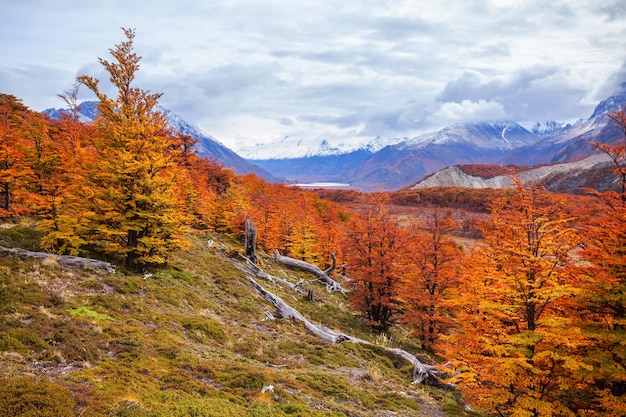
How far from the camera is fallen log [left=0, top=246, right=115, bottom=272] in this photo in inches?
625

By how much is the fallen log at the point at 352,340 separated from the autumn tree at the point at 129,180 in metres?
7.68

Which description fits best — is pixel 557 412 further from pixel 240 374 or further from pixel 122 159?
pixel 122 159

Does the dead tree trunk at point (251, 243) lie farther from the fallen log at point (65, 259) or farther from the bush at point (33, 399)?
the bush at point (33, 399)

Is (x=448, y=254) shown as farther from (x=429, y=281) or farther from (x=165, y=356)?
(x=165, y=356)

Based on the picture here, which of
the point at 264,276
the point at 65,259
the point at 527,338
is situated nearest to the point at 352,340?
the point at 527,338

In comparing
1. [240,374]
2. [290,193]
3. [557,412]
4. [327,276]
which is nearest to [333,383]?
[240,374]

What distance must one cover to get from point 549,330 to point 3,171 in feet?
96.4

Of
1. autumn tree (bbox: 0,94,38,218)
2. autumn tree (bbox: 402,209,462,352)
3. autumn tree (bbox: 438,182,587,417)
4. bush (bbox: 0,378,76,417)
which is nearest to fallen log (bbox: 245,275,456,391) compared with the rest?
autumn tree (bbox: 438,182,587,417)

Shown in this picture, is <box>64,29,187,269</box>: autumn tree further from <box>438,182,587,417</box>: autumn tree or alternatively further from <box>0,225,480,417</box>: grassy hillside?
<box>438,182,587,417</box>: autumn tree

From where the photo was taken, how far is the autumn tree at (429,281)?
2569 cm

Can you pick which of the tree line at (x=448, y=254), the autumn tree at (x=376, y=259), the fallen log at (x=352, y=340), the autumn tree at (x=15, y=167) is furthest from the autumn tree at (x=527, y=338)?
the autumn tree at (x=15, y=167)

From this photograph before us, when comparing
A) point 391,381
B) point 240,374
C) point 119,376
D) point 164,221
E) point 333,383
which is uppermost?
point 164,221

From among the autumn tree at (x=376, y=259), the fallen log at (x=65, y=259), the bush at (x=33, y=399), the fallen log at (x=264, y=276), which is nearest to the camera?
the bush at (x=33, y=399)

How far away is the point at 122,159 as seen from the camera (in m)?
18.1
